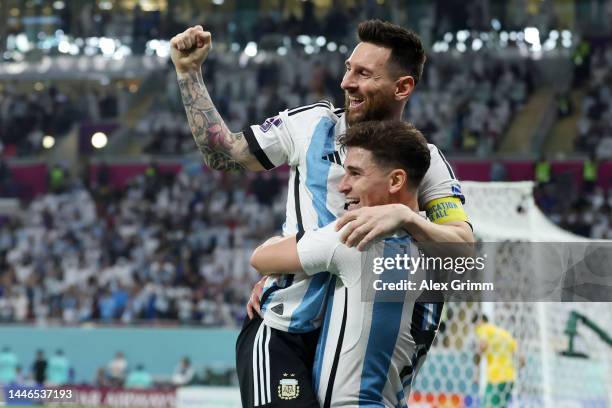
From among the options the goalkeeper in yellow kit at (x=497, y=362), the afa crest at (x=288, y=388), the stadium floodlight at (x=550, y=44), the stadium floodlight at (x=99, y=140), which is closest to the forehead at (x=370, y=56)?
the afa crest at (x=288, y=388)

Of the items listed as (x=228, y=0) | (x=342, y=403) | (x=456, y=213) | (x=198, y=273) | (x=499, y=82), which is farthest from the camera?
(x=228, y=0)

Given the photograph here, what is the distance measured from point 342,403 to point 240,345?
49cm

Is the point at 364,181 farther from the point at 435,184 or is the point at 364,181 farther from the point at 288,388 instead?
the point at 288,388

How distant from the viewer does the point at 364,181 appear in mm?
3297

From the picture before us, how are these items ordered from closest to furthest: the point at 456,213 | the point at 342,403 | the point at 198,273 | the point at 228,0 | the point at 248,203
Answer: the point at 342,403 < the point at 456,213 < the point at 198,273 < the point at 248,203 < the point at 228,0

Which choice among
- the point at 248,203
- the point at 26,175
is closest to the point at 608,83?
the point at 248,203

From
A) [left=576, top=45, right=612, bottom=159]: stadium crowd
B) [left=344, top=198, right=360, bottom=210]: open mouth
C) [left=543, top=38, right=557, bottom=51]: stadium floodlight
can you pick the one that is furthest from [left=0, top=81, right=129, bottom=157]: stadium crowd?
[left=344, top=198, right=360, bottom=210]: open mouth

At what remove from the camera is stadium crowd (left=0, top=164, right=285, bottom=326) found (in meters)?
20.2

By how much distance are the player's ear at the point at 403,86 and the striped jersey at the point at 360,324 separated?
0.67m

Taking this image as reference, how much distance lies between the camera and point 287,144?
3.70 meters

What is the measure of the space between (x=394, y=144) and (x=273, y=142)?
58cm

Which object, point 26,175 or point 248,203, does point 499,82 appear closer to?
point 248,203

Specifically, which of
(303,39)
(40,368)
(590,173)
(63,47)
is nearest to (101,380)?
(40,368)

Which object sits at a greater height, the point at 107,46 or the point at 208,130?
the point at 208,130
